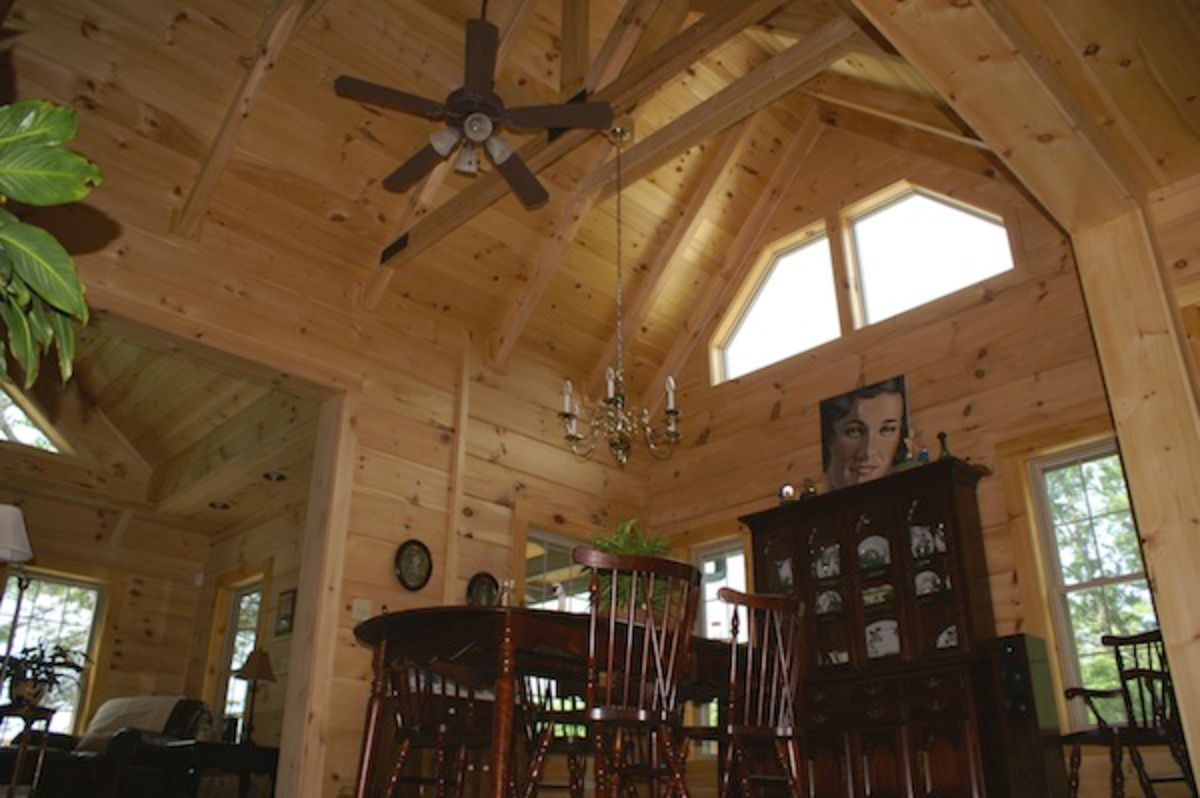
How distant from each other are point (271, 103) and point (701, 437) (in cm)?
375

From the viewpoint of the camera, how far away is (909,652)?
4828 millimetres

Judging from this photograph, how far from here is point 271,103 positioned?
17.2 feet

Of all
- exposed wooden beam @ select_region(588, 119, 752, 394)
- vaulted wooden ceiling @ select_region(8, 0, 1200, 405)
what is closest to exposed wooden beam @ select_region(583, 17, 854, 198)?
vaulted wooden ceiling @ select_region(8, 0, 1200, 405)

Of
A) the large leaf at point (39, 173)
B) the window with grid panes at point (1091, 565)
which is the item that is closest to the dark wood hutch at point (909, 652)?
the window with grid panes at point (1091, 565)

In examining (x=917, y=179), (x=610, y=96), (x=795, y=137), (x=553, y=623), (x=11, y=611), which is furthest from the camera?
(x=11, y=611)

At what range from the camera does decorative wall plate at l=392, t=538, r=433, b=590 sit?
554cm

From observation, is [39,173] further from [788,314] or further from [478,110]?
[788,314]

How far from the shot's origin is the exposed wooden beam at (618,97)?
4652 millimetres

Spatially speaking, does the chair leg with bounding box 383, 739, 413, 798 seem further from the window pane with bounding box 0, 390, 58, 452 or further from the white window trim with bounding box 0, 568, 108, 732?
the window pane with bounding box 0, 390, 58, 452

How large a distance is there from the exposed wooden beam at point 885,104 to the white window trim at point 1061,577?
188 centimetres

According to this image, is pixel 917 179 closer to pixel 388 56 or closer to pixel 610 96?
pixel 610 96

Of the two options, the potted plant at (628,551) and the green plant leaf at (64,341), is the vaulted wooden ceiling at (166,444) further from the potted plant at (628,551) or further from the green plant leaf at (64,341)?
the green plant leaf at (64,341)

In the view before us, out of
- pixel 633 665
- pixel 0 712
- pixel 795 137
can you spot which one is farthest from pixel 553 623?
pixel 795 137

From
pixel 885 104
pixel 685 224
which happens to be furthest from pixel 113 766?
pixel 885 104
